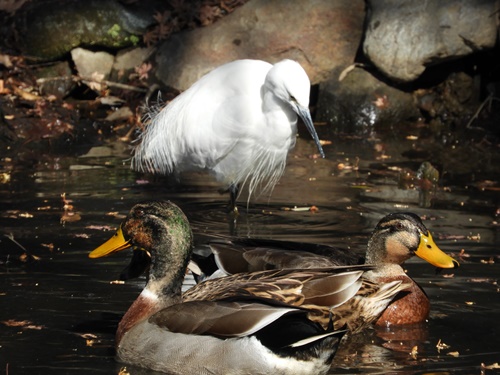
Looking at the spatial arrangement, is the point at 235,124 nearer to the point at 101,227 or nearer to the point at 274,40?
the point at 101,227

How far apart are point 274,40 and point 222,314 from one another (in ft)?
28.7

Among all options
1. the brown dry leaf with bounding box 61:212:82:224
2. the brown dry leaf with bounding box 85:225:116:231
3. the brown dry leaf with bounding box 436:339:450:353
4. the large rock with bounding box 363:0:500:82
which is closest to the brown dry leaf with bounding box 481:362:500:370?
the brown dry leaf with bounding box 436:339:450:353

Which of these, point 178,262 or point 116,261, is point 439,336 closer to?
point 178,262

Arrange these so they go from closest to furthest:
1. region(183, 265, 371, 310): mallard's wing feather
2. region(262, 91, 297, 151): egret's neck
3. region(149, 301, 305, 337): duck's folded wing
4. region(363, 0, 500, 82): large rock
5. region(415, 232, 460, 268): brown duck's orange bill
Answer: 1. region(149, 301, 305, 337): duck's folded wing
2. region(183, 265, 371, 310): mallard's wing feather
3. region(415, 232, 460, 268): brown duck's orange bill
4. region(262, 91, 297, 151): egret's neck
5. region(363, 0, 500, 82): large rock

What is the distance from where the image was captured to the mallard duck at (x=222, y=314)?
5309mm

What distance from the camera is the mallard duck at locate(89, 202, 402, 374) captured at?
5.31 metres

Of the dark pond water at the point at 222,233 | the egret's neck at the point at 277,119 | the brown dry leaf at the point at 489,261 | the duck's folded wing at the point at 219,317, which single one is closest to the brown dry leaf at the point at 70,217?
the dark pond water at the point at 222,233

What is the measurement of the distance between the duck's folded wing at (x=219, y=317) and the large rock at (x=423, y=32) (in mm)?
8248

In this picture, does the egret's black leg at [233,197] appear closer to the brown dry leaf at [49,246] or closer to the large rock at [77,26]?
the brown dry leaf at [49,246]

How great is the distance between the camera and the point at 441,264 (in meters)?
6.67

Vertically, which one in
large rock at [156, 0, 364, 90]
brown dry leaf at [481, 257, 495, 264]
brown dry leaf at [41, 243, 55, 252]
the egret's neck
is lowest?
brown dry leaf at [481, 257, 495, 264]

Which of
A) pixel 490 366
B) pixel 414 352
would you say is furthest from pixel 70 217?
pixel 490 366

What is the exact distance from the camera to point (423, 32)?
43.1ft

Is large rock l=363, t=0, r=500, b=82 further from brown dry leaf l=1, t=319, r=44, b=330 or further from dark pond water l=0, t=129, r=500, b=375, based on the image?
brown dry leaf l=1, t=319, r=44, b=330
